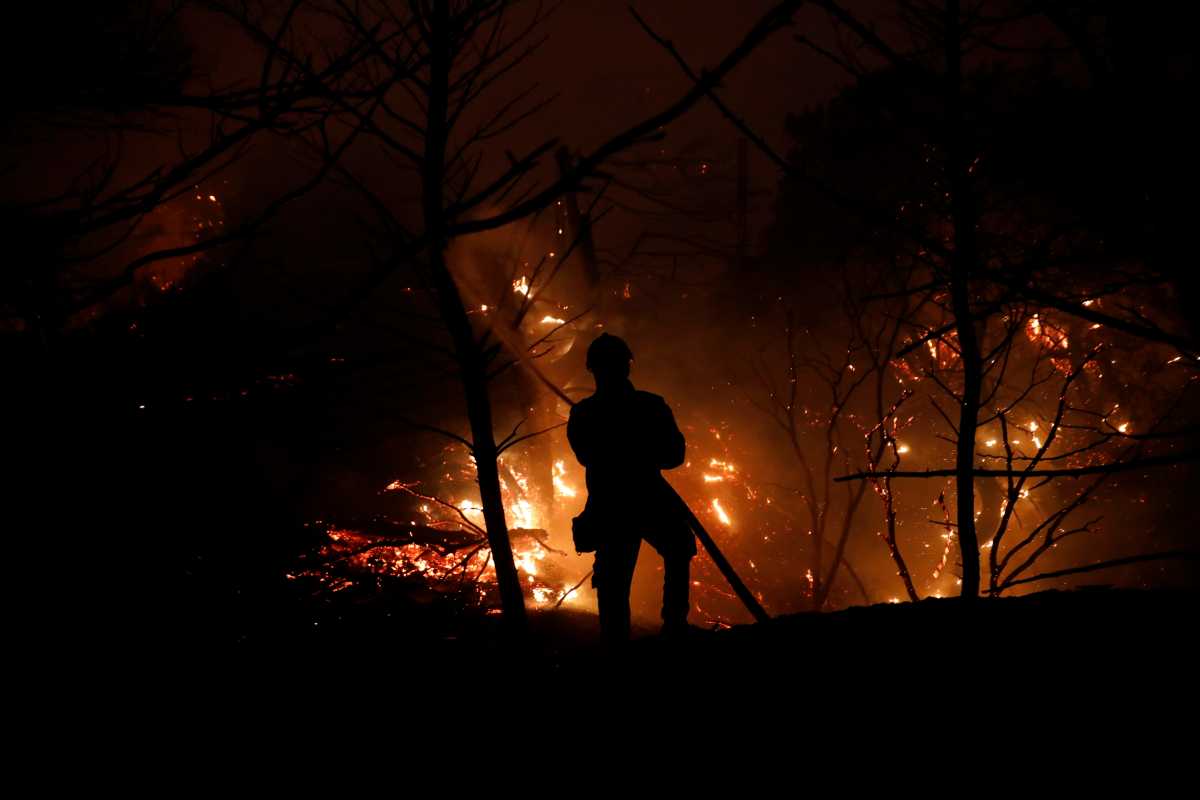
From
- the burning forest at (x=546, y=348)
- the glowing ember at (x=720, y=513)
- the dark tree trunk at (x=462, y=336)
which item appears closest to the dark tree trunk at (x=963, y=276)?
the burning forest at (x=546, y=348)

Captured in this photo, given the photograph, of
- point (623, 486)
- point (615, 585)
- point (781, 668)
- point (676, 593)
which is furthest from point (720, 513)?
point (781, 668)

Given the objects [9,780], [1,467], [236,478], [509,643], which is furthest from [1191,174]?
[236,478]

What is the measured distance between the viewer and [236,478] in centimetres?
861

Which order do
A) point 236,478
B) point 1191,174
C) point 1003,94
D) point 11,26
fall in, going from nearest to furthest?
point 1191,174 < point 11,26 < point 236,478 < point 1003,94

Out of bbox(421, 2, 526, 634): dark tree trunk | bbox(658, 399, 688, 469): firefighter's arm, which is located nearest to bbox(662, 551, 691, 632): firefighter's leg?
bbox(658, 399, 688, 469): firefighter's arm

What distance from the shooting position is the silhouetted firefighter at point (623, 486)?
15.5 feet

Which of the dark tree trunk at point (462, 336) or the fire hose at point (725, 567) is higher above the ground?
the dark tree trunk at point (462, 336)

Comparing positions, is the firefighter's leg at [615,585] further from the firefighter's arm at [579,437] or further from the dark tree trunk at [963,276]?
the dark tree trunk at [963,276]

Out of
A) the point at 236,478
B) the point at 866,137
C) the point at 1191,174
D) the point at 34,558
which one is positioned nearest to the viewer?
the point at 1191,174

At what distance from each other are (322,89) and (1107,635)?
4.65 meters

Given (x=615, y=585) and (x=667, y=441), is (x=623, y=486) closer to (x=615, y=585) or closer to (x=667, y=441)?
(x=667, y=441)

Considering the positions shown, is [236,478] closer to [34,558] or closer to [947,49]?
[34,558]

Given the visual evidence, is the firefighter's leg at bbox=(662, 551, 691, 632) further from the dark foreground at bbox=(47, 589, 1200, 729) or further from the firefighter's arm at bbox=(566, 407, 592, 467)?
the firefighter's arm at bbox=(566, 407, 592, 467)

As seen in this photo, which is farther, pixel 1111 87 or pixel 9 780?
pixel 9 780
